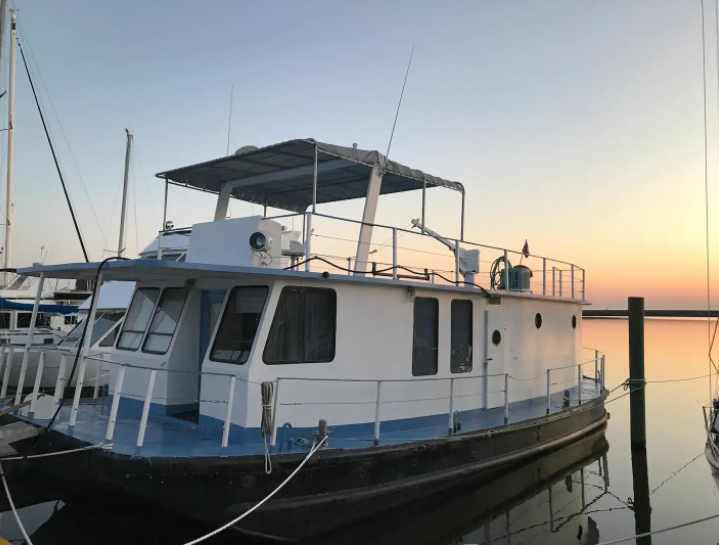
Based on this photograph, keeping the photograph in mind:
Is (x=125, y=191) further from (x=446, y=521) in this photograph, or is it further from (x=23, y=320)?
(x=446, y=521)

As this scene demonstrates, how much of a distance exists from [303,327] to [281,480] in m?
2.06

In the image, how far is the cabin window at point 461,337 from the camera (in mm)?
9773

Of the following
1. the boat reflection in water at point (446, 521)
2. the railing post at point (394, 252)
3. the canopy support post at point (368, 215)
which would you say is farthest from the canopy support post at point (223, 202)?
the boat reflection in water at point (446, 521)

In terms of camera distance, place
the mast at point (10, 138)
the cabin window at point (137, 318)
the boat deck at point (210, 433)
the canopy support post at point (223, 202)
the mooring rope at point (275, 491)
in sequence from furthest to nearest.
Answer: the mast at point (10, 138) → the canopy support post at point (223, 202) → the cabin window at point (137, 318) → the boat deck at point (210, 433) → the mooring rope at point (275, 491)

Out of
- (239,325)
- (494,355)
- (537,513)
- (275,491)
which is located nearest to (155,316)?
(239,325)

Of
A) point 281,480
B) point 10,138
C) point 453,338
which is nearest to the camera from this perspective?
point 281,480

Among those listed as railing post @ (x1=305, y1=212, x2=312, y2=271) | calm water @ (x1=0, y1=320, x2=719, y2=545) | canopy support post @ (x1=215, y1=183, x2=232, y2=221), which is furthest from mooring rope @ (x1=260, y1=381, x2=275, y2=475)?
canopy support post @ (x1=215, y1=183, x2=232, y2=221)

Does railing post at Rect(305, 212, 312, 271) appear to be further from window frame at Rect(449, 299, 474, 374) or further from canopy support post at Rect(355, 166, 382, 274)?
window frame at Rect(449, 299, 474, 374)

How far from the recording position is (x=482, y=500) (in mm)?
9125

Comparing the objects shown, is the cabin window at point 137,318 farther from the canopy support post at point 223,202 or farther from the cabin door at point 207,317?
the canopy support post at point 223,202

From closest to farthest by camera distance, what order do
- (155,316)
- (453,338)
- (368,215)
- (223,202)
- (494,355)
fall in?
1. (155,316)
2. (368,215)
3. (453,338)
4. (494,355)
5. (223,202)

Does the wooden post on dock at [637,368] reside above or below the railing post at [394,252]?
below

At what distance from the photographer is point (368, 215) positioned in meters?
9.27

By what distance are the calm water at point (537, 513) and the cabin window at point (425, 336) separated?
1.95 metres
